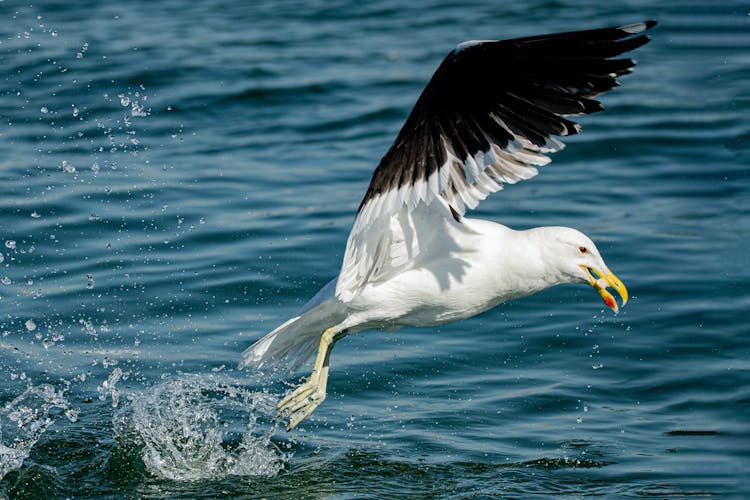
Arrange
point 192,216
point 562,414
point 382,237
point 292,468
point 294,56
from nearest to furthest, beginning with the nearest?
point 382,237 → point 292,468 → point 562,414 → point 192,216 → point 294,56

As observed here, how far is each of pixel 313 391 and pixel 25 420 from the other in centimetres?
184

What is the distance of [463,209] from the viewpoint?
248 inches

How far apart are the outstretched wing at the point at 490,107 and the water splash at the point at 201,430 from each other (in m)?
1.62

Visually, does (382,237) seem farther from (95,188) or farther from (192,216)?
(95,188)

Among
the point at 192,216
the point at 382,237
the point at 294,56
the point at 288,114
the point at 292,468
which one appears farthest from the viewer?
the point at 294,56

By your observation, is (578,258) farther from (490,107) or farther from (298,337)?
(298,337)

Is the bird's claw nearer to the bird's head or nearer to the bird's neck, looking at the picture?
the bird's neck

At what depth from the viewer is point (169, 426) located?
709 cm

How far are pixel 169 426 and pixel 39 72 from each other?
29.8 ft

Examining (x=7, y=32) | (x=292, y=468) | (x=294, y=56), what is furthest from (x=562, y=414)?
(x=7, y=32)

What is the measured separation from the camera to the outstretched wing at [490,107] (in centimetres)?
560

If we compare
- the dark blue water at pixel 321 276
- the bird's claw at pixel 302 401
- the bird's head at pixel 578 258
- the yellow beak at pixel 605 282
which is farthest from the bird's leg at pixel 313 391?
the yellow beak at pixel 605 282

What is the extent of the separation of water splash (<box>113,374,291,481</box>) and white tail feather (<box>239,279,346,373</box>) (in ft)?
1.36

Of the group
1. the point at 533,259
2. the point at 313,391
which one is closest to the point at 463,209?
the point at 533,259
